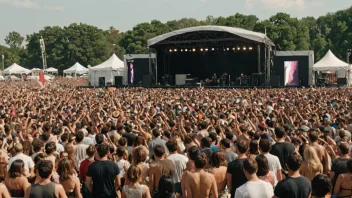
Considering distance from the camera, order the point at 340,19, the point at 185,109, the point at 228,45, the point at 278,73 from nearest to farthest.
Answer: the point at 185,109 → the point at 228,45 → the point at 278,73 → the point at 340,19

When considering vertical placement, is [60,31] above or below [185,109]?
above

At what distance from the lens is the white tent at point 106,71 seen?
50.5 meters

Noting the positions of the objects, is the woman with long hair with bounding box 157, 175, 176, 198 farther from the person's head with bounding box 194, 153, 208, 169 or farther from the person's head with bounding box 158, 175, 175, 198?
the person's head with bounding box 194, 153, 208, 169

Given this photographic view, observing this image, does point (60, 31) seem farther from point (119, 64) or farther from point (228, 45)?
point (228, 45)

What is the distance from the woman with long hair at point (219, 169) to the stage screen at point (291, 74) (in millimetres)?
35635

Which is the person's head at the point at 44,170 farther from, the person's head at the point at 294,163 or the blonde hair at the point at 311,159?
the blonde hair at the point at 311,159

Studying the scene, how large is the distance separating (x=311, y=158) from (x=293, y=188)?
90.5 inches

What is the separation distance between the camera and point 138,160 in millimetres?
6477

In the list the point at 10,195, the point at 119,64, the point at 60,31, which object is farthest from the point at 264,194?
the point at 60,31

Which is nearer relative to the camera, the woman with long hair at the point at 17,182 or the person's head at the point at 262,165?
the person's head at the point at 262,165

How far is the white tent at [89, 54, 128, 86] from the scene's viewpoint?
50500 millimetres

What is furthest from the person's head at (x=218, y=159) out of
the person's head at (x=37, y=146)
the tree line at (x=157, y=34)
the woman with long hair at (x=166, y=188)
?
the tree line at (x=157, y=34)

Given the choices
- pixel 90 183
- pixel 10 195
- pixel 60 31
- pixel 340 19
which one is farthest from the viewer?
pixel 60 31

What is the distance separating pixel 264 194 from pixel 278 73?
37874 mm
